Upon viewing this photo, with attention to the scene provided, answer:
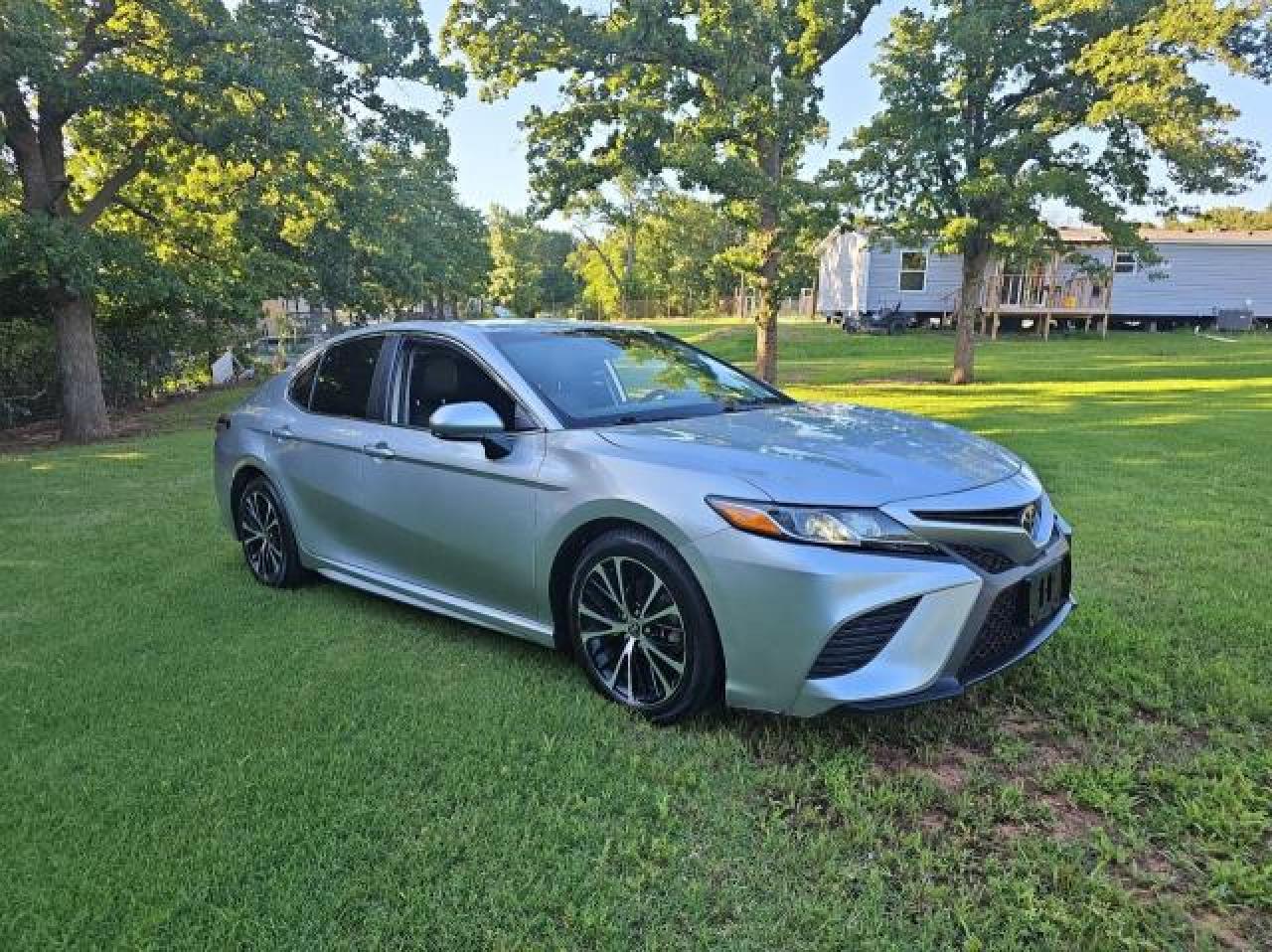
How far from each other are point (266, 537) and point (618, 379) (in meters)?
2.31

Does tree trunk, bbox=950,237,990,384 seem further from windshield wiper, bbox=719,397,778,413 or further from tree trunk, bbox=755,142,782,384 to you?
windshield wiper, bbox=719,397,778,413

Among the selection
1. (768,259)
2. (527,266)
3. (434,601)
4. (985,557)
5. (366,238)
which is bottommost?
(434,601)

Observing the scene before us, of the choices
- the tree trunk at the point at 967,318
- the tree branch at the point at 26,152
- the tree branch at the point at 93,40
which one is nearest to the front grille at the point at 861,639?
the tree branch at the point at 93,40

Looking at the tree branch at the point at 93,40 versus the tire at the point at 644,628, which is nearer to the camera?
the tire at the point at 644,628

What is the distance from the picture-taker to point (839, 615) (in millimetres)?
2646

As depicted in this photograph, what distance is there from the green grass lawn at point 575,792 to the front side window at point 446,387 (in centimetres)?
106

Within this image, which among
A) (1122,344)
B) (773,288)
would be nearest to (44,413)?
(773,288)

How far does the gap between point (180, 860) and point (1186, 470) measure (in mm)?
8155

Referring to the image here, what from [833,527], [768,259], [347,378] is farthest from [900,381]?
[833,527]

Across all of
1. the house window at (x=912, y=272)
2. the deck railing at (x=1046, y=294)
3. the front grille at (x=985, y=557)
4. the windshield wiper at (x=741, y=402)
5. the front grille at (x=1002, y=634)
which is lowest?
the front grille at (x=1002, y=634)

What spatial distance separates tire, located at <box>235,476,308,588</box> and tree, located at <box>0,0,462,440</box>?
26.8ft

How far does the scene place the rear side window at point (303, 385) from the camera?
4.70 metres

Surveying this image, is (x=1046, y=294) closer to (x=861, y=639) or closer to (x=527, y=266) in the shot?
(x=861, y=639)

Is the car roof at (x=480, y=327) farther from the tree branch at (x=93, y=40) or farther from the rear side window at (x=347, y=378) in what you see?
the tree branch at (x=93, y=40)
